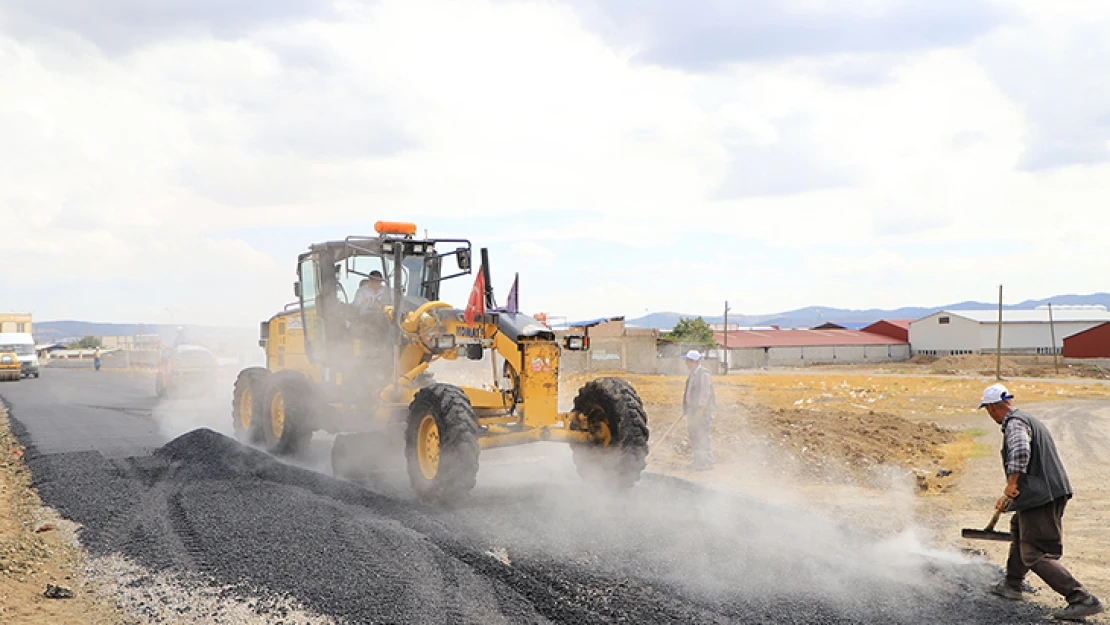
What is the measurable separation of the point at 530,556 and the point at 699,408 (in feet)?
19.1

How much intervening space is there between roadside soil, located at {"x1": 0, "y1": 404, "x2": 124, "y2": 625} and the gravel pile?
0.27m

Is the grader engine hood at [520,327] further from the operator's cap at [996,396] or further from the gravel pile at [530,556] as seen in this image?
the operator's cap at [996,396]

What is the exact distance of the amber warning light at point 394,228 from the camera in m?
11.1

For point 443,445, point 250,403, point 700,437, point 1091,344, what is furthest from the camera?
point 1091,344

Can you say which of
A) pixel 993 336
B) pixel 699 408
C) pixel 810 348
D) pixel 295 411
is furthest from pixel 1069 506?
pixel 993 336

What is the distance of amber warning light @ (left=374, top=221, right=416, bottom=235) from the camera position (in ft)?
36.4

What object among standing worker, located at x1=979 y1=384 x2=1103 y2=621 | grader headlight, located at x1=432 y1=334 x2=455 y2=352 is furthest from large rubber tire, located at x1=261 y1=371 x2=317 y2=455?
standing worker, located at x1=979 y1=384 x2=1103 y2=621

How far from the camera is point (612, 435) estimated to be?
9617 millimetres

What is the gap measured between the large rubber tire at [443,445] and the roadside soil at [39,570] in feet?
10.5

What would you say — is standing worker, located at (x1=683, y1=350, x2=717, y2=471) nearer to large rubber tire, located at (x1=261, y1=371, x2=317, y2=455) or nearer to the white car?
large rubber tire, located at (x1=261, y1=371, x2=317, y2=455)

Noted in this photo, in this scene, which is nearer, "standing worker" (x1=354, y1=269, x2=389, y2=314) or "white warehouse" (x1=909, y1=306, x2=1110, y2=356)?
"standing worker" (x1=354, y1=269, x2=389, y2=314)

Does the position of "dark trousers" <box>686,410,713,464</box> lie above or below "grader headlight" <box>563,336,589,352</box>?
below

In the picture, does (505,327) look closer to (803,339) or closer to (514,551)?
(514,551)

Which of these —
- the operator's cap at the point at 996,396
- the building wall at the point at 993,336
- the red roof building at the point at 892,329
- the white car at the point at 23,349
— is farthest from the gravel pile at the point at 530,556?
the red roof building at the point at 892,329
